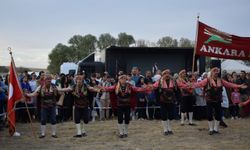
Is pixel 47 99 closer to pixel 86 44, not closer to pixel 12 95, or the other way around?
pixel 12 95

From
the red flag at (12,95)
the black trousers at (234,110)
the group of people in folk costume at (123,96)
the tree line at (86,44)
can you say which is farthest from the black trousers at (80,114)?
the tree line at (86,44)

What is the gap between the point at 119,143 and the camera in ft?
36.3

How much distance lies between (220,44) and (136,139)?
477cm

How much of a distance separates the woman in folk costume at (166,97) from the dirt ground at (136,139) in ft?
1.29

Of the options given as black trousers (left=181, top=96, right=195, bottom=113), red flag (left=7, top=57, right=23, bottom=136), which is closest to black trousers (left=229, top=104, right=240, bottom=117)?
black trousers (left=181, top=96, right=195, bottom=113)

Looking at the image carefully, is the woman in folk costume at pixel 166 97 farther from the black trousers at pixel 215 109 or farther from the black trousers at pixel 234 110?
the black trousers at pixel 234 110

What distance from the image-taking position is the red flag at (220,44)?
14047 millimetres

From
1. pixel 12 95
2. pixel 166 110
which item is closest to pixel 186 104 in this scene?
pixel 166 110

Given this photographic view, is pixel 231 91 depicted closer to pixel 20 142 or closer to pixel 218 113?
pixel 218 113

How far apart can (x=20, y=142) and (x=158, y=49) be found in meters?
12.5

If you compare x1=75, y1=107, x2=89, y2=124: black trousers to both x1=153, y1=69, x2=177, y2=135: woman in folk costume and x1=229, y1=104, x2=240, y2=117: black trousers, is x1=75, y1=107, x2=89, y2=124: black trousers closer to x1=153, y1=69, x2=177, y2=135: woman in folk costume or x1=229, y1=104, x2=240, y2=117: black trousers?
x1=153, y1=69, x2=177, y2=135: woman in folk costume

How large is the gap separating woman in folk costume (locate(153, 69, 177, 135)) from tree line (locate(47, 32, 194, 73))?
180ft

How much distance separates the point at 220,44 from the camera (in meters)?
14.1

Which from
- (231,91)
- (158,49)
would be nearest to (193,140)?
(231,91)
